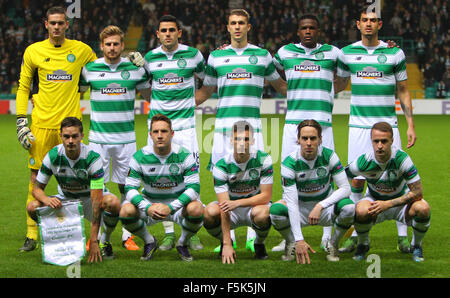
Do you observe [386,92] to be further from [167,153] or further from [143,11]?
[143,11]

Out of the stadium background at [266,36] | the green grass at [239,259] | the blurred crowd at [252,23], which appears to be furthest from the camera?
the blurred crowd at [252,23]

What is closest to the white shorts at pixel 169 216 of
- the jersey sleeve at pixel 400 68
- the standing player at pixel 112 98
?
the standing player at pixel 112 98

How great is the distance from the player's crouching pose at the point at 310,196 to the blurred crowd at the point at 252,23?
17264 millimetres

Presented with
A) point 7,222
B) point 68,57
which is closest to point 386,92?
point 68,57

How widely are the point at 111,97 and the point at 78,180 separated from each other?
0.94 meters

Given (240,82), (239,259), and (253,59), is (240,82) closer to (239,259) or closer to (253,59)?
(253,59)

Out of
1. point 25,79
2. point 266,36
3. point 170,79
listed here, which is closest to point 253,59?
point 170,79

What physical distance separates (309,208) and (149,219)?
1.39 meters

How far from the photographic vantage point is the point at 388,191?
19.0 ft

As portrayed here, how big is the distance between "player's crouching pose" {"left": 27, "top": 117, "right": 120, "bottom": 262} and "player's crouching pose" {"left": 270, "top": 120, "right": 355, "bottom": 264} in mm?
1415

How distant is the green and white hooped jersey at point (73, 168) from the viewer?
5.80m

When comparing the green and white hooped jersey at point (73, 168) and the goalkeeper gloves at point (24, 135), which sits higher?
the goalkeeper gloves at point (24, 135)

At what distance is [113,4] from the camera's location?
26.2m

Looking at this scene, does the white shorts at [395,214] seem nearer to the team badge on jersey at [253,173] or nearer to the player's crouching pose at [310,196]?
the player's crouching pose at [310,196]
